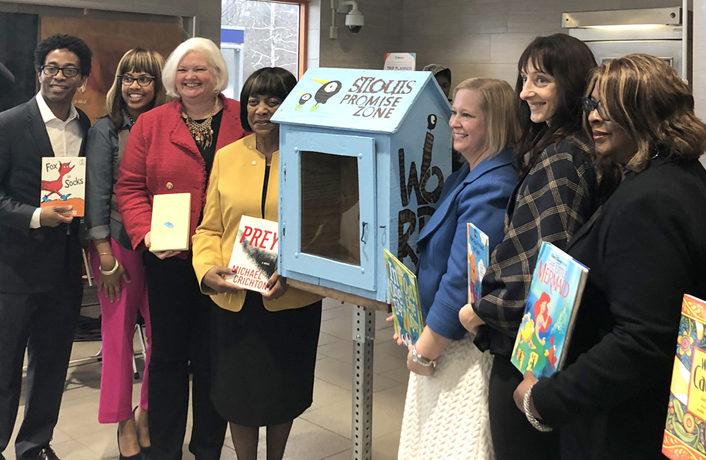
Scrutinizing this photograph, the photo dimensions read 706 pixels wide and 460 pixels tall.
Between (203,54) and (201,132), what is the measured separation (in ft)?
0.94

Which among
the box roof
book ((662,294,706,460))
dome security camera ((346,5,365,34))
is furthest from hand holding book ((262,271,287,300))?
dome security camera ((346,5,365,34))

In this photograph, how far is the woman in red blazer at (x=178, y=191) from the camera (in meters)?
2.85

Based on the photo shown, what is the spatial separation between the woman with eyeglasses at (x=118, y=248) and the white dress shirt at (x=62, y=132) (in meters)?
0.08

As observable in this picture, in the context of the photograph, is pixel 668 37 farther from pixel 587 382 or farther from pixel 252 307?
pixel 587 382

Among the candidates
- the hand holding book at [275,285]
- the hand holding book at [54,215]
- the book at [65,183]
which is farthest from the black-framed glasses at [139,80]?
the hand holding book at [275,285]

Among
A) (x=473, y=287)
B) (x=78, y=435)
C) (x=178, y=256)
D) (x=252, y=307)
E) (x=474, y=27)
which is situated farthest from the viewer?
(x=474, y=27)

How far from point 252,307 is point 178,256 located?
15.9 inches

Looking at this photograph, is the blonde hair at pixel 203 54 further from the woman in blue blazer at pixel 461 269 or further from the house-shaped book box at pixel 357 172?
the woman in blue blazer at pixel 461 269

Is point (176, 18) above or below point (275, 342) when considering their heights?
above

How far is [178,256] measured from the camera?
2.88m

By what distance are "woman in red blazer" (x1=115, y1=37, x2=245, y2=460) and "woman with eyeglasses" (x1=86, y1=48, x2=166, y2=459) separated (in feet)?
0.49

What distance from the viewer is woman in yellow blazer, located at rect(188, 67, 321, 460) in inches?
104

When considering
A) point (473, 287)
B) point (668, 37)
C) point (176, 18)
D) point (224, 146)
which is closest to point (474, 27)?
point (668, 37)

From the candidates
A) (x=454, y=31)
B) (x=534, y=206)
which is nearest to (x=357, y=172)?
(x=534, y=206)
